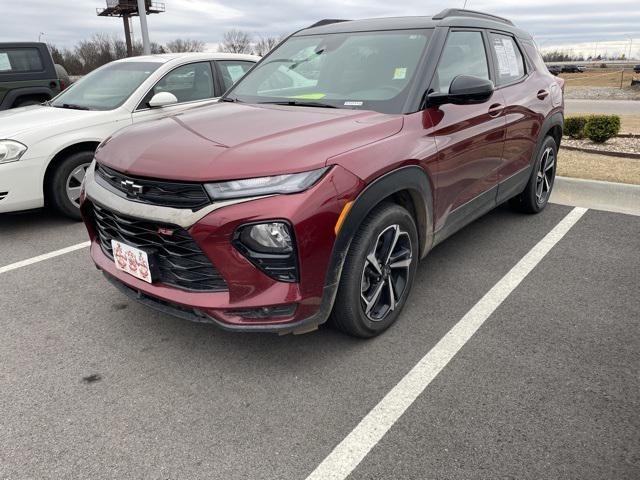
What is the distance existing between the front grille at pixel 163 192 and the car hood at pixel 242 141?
0.12 ft

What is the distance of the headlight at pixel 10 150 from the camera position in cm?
452

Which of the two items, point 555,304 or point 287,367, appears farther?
point 555,304

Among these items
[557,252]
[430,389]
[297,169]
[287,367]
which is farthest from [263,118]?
[557,252]

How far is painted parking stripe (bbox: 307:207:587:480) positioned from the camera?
6.86 ft

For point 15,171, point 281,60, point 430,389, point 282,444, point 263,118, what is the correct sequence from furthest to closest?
point 15,171, point 281,60, point 263,118, point 430,389, point 282,444

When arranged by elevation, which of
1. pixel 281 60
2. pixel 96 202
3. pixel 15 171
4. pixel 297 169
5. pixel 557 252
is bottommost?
pixel 557 252

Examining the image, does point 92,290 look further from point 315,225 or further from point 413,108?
point 413,108

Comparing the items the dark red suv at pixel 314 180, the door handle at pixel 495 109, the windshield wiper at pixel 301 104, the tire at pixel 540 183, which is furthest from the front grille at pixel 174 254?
the tire at pixel 540 183

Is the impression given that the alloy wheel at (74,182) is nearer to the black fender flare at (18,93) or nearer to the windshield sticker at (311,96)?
the windshield sticker at (311,96)

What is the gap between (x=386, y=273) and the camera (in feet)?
9.50

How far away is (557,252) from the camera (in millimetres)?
4184

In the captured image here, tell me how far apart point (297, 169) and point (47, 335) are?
75.3 inches

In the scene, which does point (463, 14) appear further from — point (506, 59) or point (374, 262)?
point (374, 262)

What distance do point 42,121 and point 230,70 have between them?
2.24 metres
